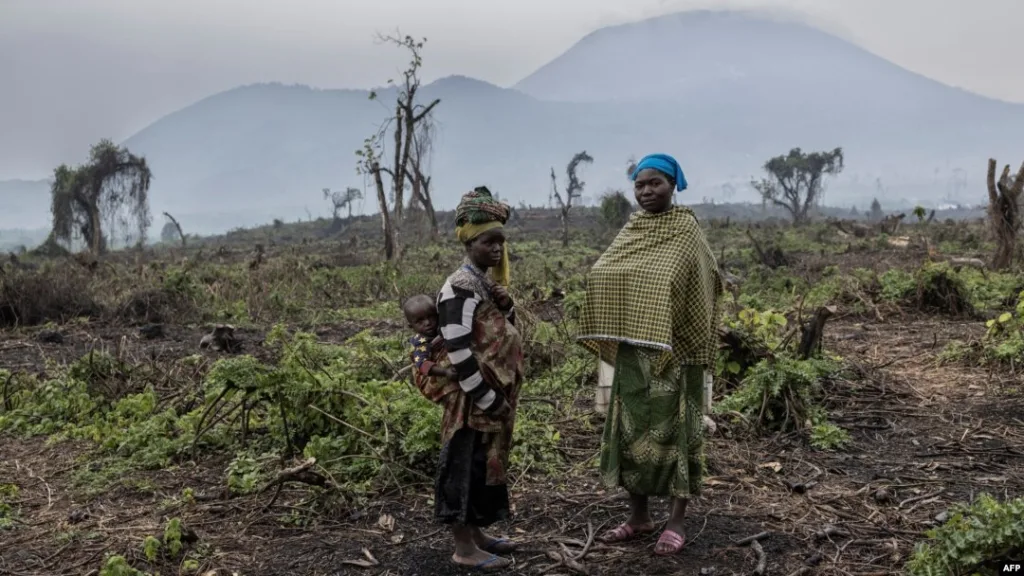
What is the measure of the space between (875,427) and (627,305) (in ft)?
9.18

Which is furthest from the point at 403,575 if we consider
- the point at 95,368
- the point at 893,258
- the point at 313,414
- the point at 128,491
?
the point at 893,258

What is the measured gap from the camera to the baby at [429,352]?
3.27 metres

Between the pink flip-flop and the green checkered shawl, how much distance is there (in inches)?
29.3

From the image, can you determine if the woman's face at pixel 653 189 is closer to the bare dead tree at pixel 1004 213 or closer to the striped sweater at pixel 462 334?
the striped sweater at pixel 462 334

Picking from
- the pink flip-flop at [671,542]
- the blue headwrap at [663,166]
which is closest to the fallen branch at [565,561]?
the pink flip-flop at [671,542]

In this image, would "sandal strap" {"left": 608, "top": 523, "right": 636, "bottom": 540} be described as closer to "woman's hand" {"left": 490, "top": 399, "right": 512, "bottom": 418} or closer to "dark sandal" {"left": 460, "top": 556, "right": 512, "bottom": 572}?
"dark sandal" {"left": 460, "top": 556, "right": 512, "bottom": 572}

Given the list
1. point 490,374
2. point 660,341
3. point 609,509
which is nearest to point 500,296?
point 490,374

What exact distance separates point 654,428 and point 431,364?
99cm

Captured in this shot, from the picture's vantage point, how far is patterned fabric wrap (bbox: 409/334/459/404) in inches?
129

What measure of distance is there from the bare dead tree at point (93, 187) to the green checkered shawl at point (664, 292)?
113 ft

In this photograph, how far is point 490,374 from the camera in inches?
128

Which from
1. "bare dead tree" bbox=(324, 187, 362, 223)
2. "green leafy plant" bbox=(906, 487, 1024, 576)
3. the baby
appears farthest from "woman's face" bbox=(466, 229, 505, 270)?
"bare dead tree" bbox=(324, 187, 362, 223)

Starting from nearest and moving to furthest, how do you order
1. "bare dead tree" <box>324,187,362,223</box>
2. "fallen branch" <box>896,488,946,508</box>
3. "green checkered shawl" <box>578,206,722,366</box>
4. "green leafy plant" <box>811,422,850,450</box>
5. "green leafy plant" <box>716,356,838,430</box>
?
"green checkered shawl" <box>578,206,722,366</box> < "fallen branch" <box>896,488,946,508</box> < "green leafy plant" <box>811,422,850,450</box> < "green leafy plant" <box>716,356,838,430</box> < "bare dead tree" <box>324,187,362,223</box>

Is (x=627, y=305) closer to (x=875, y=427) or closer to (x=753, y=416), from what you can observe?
(x=753, y=416)
